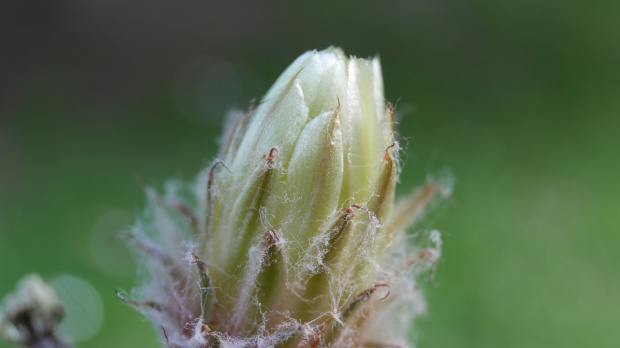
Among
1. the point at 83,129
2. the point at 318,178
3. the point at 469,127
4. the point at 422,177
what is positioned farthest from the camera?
Result: the point at 83,129

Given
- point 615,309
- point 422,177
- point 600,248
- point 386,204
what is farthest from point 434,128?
point 386,204

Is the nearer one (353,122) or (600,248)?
(353,122)

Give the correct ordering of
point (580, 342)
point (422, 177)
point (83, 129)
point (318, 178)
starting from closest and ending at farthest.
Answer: point (318, 178) → point (580, 342) → point (422, 177) → point (83, 129)

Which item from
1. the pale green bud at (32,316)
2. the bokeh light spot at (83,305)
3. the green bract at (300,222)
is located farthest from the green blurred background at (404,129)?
the green bract at (300,222)

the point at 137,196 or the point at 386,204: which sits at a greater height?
the point at 137,196

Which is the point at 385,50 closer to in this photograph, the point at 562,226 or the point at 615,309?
the point at 562,226

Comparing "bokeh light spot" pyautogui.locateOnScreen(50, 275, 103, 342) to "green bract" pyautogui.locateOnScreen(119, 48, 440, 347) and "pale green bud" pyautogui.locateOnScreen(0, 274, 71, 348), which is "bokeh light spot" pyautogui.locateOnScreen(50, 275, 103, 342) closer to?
"pale green bud" pyautogui.locateOnScreen(0, 274, 71, 348)
